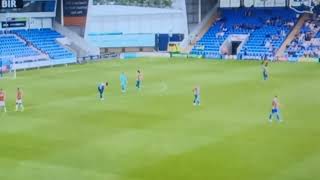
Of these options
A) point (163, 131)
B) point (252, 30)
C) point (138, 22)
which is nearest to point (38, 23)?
point (138, 22)

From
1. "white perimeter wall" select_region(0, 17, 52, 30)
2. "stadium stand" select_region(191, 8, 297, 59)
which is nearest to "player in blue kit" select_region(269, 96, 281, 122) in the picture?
"stadium stand" select_region(191, 8, 297, 59)

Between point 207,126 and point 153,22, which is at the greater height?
point 153,22

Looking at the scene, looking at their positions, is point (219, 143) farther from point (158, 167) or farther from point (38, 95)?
point (38, 95)

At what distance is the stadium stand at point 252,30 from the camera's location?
71.0 m

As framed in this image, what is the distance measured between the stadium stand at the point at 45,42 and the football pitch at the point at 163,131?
14.7 metres

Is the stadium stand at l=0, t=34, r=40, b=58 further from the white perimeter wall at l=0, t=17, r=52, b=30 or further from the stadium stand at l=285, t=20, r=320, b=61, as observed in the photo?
the stadium stand at l=285, t=20, r=320, b=61

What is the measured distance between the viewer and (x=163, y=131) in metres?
29.6

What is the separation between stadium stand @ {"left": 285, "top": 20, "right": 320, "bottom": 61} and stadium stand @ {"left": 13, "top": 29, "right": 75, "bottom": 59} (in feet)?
85.0

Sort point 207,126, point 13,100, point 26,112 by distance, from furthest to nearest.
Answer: point 13,100, point 26,112, point 207,126

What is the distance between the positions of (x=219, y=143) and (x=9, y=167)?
9562 mm

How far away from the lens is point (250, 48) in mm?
71812

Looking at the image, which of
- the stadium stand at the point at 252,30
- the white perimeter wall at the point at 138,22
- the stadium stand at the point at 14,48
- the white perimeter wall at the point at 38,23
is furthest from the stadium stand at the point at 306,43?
the stadium stand at the point at 14,48

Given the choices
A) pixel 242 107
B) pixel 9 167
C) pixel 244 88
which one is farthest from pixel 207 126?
pixel 244 88

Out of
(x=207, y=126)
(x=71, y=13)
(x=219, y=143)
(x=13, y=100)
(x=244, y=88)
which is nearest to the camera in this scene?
(x=219, y=143)
